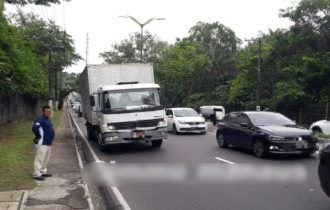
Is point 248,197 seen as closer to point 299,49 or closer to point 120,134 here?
point 120,134

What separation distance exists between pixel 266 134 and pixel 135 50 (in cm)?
7386

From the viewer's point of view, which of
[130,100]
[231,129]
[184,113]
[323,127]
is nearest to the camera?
[231,129]

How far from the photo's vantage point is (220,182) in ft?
38.6

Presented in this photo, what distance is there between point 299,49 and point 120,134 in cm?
2536

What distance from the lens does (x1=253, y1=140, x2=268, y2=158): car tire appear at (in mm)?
15836

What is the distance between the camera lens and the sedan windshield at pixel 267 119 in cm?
1716

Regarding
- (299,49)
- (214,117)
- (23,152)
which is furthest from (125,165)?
(299,49)

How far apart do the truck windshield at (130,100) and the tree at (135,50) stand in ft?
213

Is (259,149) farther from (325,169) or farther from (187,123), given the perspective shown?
(187,123)

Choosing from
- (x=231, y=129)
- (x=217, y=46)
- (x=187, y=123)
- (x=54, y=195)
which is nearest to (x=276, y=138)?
(x=231, y=129)

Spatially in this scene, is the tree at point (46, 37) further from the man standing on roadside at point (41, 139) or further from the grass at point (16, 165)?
the man standing on roadside at point (41, 139)

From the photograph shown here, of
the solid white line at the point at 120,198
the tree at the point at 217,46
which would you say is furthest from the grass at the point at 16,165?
the tree at the point at 217,46

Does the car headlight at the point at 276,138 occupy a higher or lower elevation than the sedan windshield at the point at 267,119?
lower

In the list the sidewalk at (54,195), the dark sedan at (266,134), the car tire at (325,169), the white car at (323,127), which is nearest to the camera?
the car tire at (325,169)
